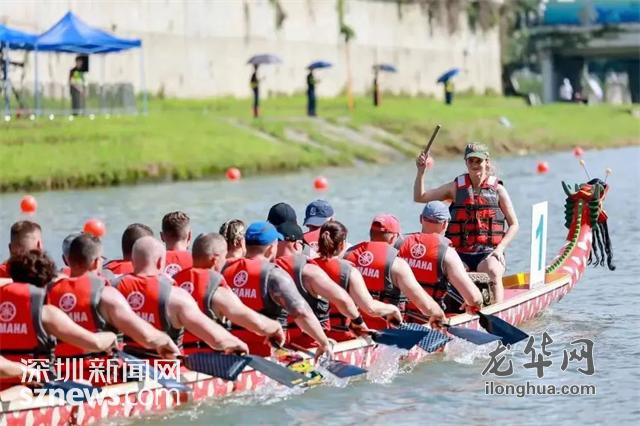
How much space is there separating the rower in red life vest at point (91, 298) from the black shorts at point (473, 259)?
5179mm

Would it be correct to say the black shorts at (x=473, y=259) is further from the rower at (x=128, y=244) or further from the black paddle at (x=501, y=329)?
the rower at (x=128, y=244)

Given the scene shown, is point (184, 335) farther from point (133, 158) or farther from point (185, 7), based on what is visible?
point (185, 7)

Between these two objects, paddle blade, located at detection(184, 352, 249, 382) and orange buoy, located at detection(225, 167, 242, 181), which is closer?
paddle blade, located at detection(184, 352, 249, 382)

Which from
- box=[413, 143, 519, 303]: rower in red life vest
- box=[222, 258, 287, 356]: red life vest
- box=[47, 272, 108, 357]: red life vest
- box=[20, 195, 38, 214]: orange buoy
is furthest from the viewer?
box=[20, 195, 38, 214]: orange buoy

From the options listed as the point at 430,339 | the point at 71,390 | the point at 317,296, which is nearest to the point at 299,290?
the point at 317,296

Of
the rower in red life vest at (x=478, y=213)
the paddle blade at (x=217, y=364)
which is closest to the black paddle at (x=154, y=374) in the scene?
the paddle blade at (x=217, y=364)

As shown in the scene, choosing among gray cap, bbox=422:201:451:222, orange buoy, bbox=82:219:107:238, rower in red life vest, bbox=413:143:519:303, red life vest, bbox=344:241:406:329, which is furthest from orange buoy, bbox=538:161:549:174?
red life vest, bbox=344:241:406:329

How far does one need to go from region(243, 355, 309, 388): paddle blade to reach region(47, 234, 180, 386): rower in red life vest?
106 cm

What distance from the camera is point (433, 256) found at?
13070 millimetres

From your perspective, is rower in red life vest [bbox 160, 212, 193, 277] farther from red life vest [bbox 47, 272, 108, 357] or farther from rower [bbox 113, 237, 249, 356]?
Answer: red life vest [bbox 47, 272, 108, 357]

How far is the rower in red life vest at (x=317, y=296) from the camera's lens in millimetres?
11859

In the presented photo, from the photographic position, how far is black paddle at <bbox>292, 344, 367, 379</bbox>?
11800mm

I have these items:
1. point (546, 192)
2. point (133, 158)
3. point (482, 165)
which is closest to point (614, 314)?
point (482, 165)

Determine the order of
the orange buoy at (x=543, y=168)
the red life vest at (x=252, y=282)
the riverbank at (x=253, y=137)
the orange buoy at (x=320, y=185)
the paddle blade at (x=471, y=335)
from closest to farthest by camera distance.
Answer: the red life vest at (x=252, y=282)
the paddle blade at (x=471, y=335)
the orange buoy at (x=320, y=185)
the riverbank at (x=253, y=137)
the orange buoy at (x=543, y=168)
